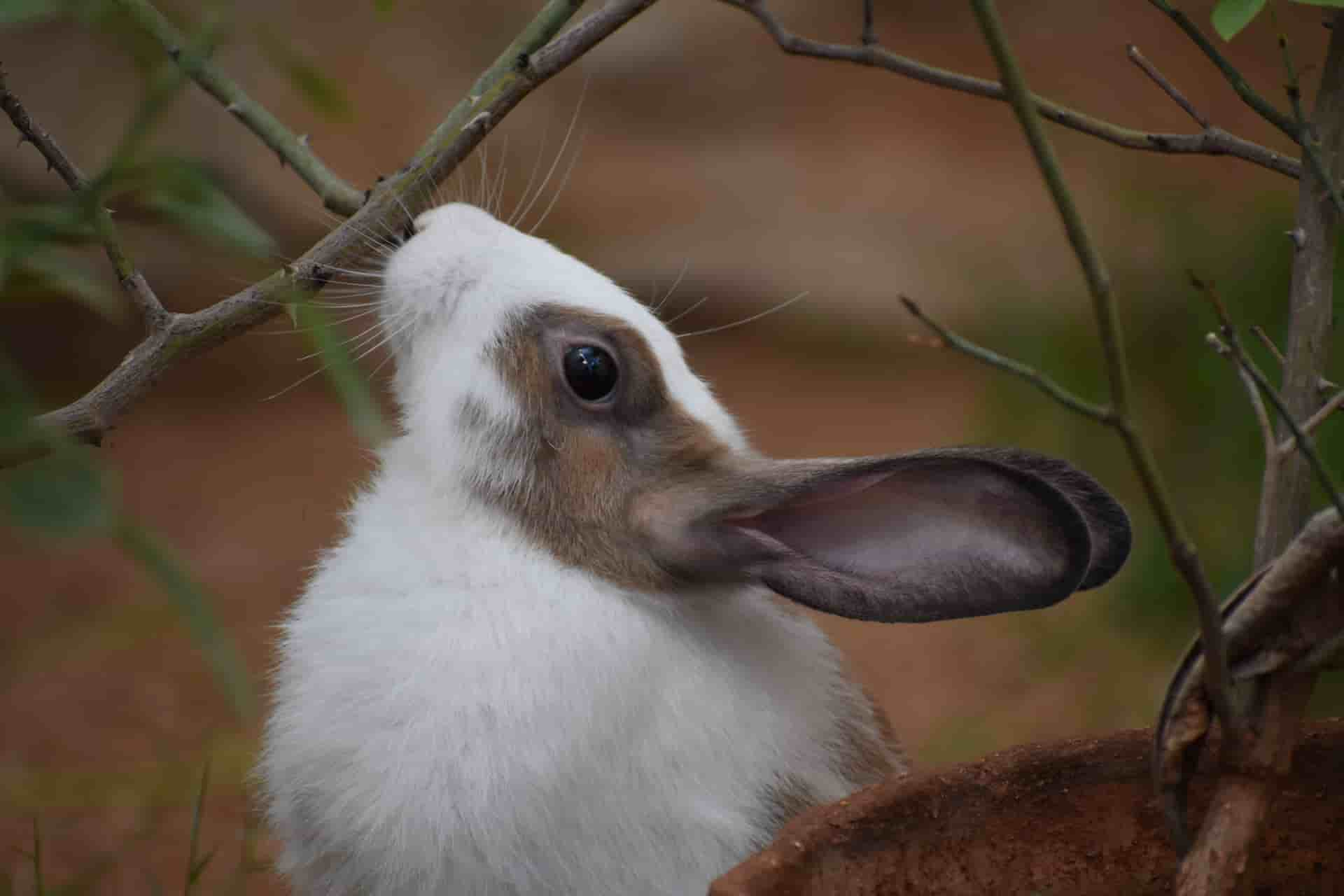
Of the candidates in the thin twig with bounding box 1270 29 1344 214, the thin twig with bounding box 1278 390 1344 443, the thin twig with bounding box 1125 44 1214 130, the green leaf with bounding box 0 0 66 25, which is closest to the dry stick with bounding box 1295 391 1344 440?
the thin twig with bounding box 1278 390 1344 443

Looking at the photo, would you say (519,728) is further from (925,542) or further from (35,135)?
(35,135)

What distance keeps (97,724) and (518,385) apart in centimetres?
221

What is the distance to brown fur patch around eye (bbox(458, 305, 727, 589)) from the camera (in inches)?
78.5

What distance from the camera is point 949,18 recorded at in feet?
22.9

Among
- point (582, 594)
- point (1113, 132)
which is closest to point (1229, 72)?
point (1113, 132)

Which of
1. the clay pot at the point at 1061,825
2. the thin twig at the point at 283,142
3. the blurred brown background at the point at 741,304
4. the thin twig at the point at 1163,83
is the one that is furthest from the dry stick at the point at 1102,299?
the blurred brown background at the point at 741,304

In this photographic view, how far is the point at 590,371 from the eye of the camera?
2.04 metres

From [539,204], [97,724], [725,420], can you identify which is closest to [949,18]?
[539,204]

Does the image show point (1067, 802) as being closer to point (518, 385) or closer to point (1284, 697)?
point (1284, 697)

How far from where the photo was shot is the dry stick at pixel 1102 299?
111cm

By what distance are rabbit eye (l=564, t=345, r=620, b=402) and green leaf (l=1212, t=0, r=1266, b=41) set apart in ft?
2.82

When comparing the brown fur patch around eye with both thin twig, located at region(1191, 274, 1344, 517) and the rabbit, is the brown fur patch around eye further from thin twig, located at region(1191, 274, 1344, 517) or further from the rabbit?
thin twig, located at region(1191, 274, 1344, 517)

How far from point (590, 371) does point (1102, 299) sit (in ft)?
3.27

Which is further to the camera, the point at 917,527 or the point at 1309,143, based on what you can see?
the point at 917,527
